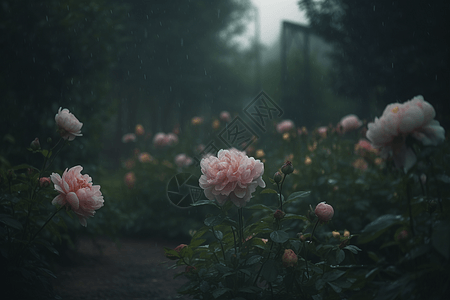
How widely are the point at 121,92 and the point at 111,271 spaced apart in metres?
11.6

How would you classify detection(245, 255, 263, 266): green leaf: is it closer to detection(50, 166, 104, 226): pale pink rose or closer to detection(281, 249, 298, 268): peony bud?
detection(281, 249, 298, 268): peony bud

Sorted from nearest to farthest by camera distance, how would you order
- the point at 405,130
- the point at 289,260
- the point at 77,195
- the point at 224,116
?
the point at 405,130, the point at 289,260, the point at 77,195, the point at 224,116

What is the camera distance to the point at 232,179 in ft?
3.77

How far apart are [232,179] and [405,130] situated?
1.84ft

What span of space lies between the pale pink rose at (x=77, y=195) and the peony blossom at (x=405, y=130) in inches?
41.6

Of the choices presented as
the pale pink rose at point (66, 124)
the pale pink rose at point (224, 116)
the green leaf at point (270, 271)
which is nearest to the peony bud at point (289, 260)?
the green leaf at point (270, 271)

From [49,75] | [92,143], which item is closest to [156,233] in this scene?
[92,143]

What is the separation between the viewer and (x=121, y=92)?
44.1 ft

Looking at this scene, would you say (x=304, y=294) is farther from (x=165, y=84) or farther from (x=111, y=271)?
(x=165, y=84)

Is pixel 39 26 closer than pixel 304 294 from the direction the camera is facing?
No

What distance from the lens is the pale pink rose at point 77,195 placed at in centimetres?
128

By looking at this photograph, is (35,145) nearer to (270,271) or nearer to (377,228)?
(270,271)

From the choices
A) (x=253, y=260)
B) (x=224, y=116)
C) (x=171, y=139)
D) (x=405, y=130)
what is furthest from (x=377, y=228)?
(x=171, y=139)

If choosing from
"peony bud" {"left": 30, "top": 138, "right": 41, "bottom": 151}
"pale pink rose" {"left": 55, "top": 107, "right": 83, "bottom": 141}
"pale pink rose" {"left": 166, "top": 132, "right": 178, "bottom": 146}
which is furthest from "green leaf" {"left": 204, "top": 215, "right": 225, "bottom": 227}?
"pale pink rose" {"left": 166, "top": 132, "right": 178, "bottom": 146}
